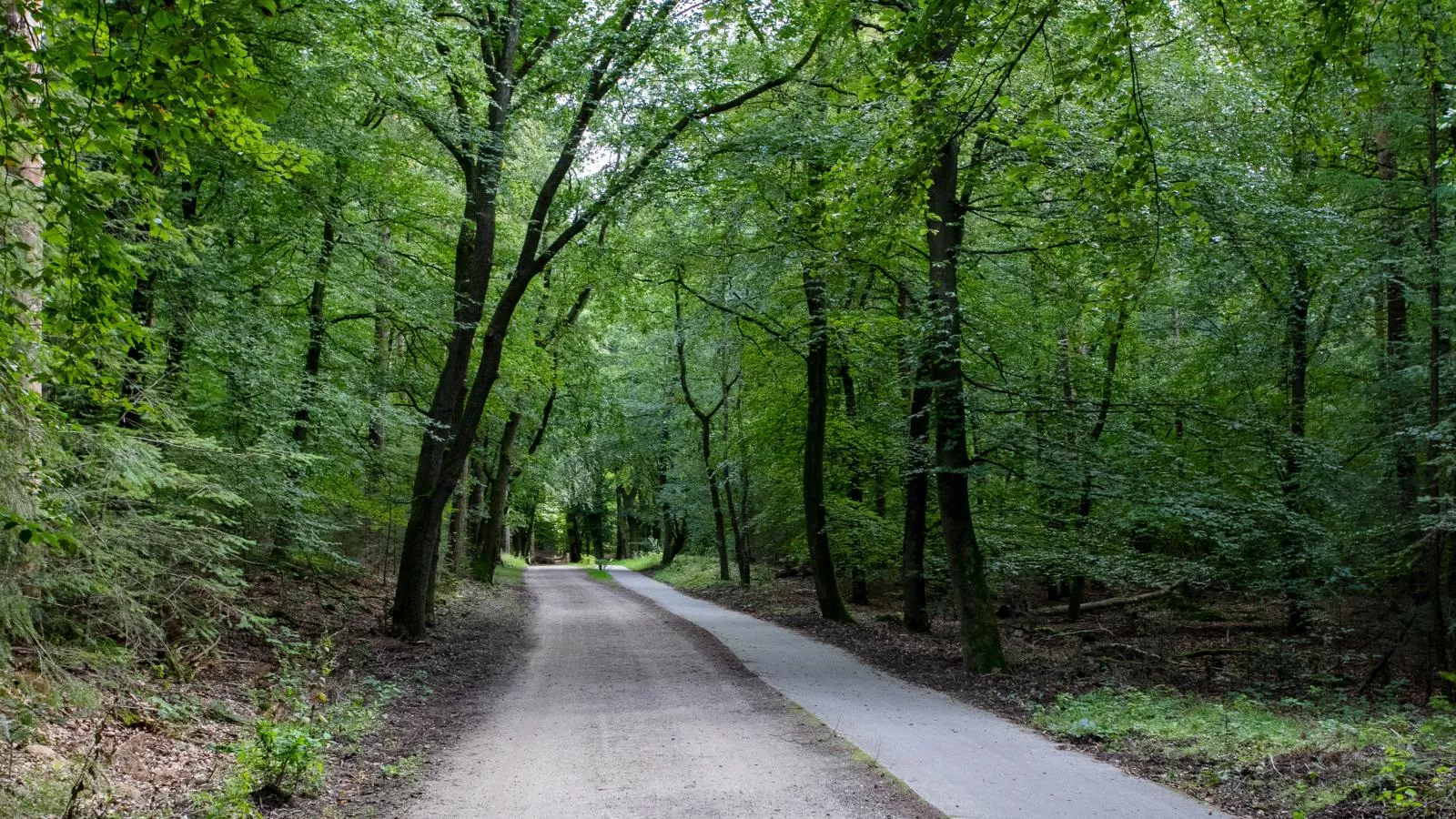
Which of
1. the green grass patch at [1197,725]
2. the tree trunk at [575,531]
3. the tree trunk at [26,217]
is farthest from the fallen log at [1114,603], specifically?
the tree trunk at [575,531]

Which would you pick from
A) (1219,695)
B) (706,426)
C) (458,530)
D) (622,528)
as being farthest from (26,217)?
(622,528)

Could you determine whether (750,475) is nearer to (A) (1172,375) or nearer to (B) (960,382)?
(A) (1172,375)

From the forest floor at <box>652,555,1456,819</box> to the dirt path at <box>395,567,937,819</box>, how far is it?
2342 mm

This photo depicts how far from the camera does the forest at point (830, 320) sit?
5.32m

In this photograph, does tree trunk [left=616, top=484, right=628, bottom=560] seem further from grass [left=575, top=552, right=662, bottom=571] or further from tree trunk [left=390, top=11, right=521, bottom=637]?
tree trunk [left=390, top=11, right=521, bottom=637]

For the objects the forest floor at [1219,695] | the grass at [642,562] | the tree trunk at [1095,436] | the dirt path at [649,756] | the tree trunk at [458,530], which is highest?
the tree trunk at [1095,436]

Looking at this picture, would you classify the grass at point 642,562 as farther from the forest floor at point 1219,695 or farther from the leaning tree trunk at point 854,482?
the forest floor at point 1219,695

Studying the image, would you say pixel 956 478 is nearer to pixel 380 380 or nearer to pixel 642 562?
pixel 380 380

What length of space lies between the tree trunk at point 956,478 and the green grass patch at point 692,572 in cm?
1694

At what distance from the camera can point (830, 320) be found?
13062 millimetres

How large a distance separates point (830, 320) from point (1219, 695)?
7007 mm

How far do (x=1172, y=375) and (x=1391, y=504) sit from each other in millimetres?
Answer: 7800

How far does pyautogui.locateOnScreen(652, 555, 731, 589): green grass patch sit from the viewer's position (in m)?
29.4

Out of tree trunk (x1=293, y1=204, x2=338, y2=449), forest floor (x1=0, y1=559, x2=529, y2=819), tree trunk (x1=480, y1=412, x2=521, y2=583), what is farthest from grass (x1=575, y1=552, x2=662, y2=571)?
forest floor (x1=0, y1=559, x2=529, y2=819)
